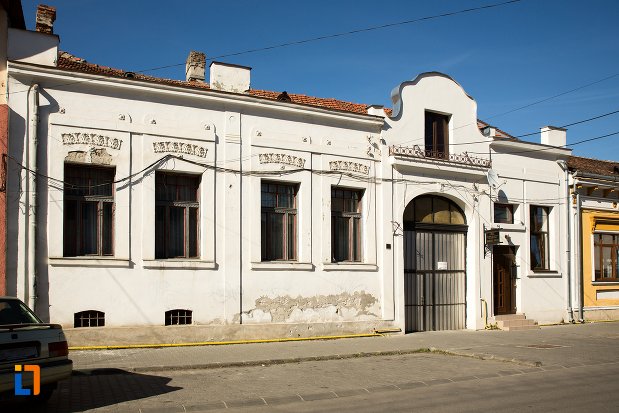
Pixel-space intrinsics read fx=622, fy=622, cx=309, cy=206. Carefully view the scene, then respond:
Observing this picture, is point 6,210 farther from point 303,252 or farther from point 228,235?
point 303,252

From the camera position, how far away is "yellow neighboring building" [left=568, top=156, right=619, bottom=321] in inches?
907

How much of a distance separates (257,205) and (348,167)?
3112mm

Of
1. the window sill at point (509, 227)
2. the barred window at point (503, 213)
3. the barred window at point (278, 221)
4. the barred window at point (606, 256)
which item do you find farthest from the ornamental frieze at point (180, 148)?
the barred window at point (606, 256)

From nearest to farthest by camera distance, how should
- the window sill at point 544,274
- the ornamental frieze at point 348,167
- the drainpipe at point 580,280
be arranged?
the ornamental frieze at point 348,167
the window sill at point 544,274
the drainpipe at point 580,280

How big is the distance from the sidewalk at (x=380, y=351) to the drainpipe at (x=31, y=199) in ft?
5.82

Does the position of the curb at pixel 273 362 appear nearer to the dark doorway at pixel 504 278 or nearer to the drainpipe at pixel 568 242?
the dark doorway at pixel 504 278

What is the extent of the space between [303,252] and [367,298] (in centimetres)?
248

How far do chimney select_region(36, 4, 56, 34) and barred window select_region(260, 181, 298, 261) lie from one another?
6792 millimetres

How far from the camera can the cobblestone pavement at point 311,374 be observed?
938 centimetres

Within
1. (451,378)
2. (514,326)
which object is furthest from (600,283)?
(451,378)

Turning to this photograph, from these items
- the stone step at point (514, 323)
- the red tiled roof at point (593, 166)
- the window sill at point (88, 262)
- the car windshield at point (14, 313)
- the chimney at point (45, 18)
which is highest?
the chimney at point (45, 18)

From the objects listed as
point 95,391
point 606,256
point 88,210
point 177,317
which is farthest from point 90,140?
point 606,256

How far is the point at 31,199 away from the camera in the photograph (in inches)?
530

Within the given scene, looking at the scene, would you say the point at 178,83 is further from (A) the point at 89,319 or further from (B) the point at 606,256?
(B) the point at 606,256
